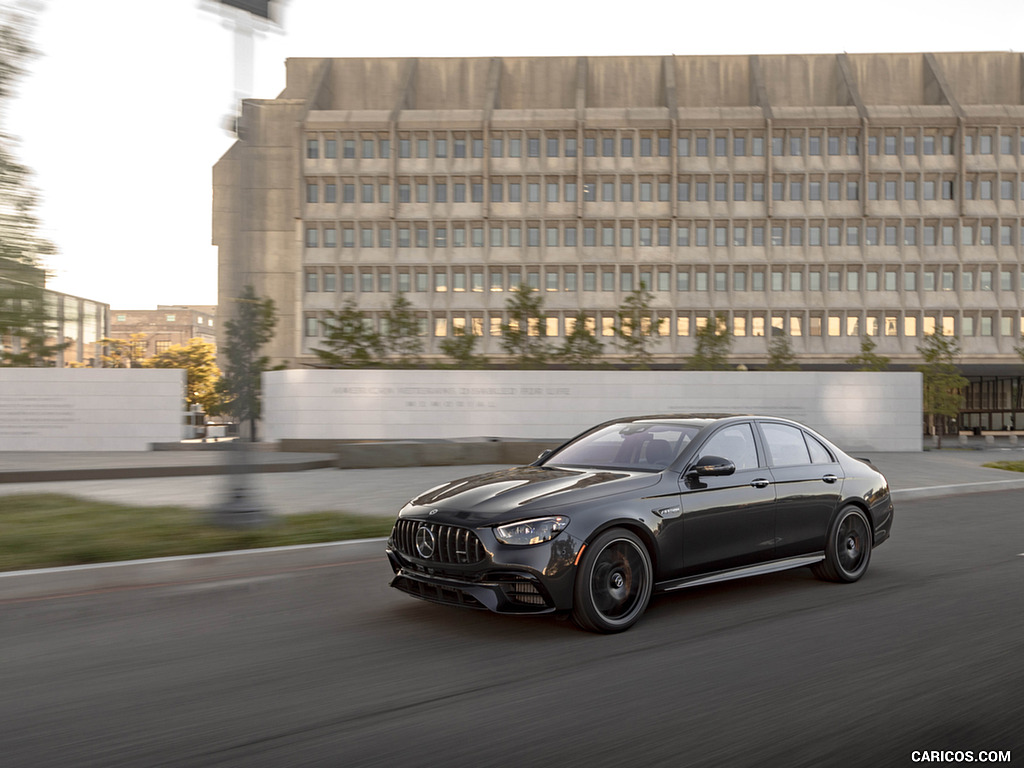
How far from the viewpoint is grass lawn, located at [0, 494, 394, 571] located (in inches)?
295

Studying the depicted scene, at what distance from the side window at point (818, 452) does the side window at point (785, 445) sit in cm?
7

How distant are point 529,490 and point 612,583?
79cm

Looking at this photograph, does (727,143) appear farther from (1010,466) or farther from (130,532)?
(130,532)

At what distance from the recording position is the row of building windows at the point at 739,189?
58.1 metres

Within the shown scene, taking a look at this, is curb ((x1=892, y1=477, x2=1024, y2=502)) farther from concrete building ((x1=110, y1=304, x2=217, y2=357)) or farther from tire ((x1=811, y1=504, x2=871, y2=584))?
concrete building ((x1=110, y1=304, x2=217, y2=357))

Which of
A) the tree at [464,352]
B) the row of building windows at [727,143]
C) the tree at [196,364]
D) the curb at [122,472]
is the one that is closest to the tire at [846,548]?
the curb at [122,472]

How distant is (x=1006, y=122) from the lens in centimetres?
5747

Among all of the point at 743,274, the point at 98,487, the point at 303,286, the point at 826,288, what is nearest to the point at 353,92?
the point at 303,286

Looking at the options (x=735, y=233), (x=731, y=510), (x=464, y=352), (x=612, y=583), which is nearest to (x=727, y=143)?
(x=735, y=233)

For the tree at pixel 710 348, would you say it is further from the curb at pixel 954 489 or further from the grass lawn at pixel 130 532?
the grass lawn at pixel 130 532

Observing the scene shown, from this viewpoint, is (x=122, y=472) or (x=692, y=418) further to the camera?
(x=122, y=472)

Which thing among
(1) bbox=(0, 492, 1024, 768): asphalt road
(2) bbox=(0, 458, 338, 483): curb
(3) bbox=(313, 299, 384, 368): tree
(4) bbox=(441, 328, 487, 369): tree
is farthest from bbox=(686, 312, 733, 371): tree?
(1) bbox=(0, 492, 1024, 768): asphalt road

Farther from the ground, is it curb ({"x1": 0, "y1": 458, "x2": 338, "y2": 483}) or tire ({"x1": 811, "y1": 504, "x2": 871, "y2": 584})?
tire ({"x1": 811, "y1": 504, "x2": 871, "y2": 584})

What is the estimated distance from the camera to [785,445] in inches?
281
